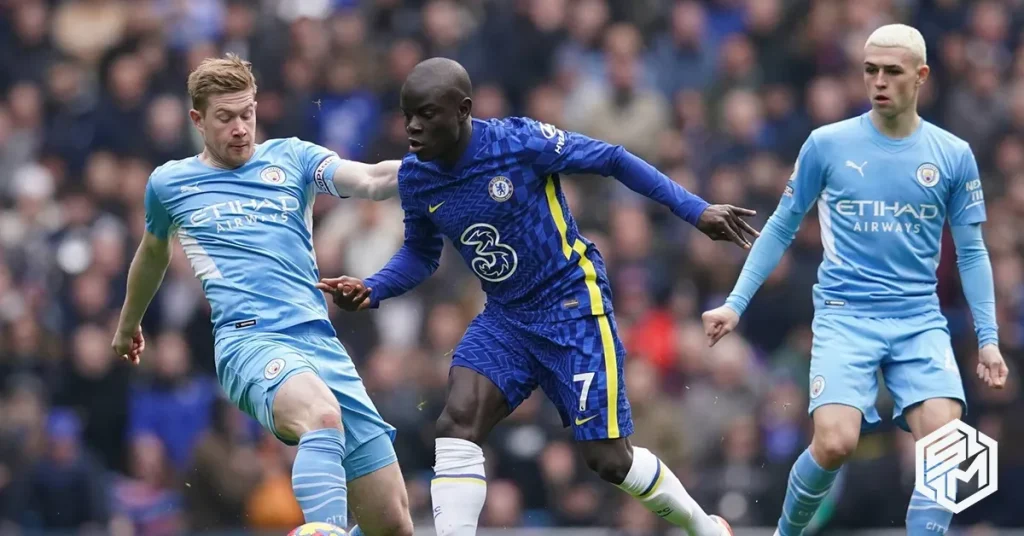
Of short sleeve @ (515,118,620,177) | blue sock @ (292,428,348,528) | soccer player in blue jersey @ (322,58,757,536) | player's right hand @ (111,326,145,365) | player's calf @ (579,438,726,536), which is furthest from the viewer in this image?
player's right hand @ (111,326,145,365)

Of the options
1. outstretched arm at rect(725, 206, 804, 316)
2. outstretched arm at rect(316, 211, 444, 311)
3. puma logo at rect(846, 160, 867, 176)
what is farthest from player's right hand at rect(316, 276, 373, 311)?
puma logo at rect(846, 160, 867, 176)

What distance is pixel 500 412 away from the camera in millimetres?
9438

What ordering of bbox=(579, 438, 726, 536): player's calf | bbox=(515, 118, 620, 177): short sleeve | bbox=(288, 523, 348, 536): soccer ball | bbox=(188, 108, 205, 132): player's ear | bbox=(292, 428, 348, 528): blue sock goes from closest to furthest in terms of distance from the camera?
bbox=(288, 523, 348, 536): soccer ball, bbox=(292, 428, 348, 528): blue sock, bbox=(515, 118, 620, 177): short sleeve, bbox=(579, 438, 726, 536): player's calf, bbox=(188, 108, 205, 132): player's ear

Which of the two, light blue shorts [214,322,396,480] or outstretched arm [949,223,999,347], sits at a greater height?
outstretched arm [949,223,999,347]

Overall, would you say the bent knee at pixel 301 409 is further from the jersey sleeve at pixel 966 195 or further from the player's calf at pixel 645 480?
the jersey sleeve at pixel 966 195

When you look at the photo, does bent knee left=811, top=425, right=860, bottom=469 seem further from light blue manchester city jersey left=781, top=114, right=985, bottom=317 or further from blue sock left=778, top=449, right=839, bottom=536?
light blue manchester city jersey left=781, top=114, right=985, bottom=317

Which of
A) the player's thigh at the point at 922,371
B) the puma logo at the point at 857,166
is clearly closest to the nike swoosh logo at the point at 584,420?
the player's thigh at the point at 922,371

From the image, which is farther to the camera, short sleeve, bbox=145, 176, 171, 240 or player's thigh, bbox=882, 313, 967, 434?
short sleeve, bbox=145, 176, 171, 240

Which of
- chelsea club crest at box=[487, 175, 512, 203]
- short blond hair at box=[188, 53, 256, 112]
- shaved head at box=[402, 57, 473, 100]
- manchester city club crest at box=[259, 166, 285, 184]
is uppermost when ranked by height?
shaved head at box=[402, 57, 473, 100]

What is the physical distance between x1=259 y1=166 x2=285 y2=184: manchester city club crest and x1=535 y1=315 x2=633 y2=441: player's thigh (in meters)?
1.60

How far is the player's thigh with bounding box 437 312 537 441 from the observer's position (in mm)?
9305

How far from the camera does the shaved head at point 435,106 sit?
9109 mm

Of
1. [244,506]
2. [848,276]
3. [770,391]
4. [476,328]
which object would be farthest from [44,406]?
[848,276]

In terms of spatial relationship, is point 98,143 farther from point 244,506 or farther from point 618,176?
point 618,176
